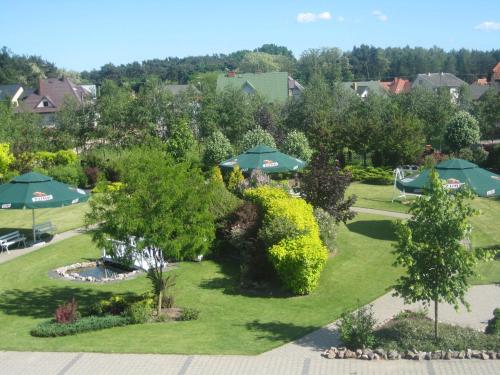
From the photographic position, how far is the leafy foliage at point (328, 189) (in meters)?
18.8

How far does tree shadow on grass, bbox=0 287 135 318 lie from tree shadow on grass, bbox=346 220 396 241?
881cm

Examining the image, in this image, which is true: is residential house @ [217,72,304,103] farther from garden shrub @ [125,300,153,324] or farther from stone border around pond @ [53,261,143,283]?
garden shrub @ [125,300,153,324]

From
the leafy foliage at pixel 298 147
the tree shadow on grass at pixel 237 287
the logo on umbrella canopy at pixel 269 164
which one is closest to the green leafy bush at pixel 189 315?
the tree shadow on grass at pixel 237 287

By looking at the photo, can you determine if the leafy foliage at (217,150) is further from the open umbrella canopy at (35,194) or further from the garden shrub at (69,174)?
the open umbrella canopy at (35,194)

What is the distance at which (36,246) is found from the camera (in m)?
20.0

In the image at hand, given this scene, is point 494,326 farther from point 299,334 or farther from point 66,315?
point 66,315

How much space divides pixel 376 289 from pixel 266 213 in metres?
4.02

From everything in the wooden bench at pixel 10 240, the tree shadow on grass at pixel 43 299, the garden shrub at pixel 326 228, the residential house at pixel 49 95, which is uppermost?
the residential house at pixel 49 95

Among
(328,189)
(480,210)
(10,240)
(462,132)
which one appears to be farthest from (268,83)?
(480,210)

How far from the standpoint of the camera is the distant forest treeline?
323ft

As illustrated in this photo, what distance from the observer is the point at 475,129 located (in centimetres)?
3688

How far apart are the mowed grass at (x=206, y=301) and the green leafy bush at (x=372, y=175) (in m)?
10.3

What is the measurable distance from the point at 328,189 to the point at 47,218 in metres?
12.4

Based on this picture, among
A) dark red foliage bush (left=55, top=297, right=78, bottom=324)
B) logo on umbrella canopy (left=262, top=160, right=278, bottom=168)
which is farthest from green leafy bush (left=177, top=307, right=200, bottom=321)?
logo on umbrella canopy (left=262, top=160, right=278, bottom=168)
